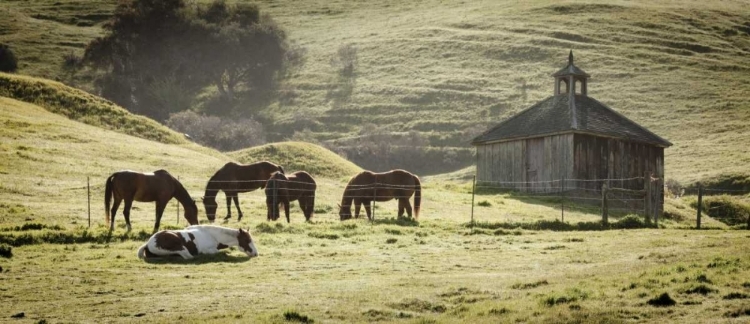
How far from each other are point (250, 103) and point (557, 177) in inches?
1966

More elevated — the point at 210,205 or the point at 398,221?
the point at 210,205

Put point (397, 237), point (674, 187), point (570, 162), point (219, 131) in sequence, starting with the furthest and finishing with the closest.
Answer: point (219, 131), point (674, 187), point (570, 162), point (397, 237)

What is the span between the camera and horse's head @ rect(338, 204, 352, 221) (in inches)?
1199

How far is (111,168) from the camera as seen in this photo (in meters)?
38.7

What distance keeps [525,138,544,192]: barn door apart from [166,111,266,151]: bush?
2923 cm

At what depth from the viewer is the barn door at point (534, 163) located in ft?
162

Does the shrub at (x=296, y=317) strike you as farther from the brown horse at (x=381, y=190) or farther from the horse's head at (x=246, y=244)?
the brown horse at (x=381, y=190)

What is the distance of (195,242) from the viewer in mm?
20984

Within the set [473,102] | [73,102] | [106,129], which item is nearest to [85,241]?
[106,129]

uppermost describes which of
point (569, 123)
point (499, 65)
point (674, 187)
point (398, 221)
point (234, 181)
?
point (499, 65)

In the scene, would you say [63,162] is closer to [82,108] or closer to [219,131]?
[82,108]

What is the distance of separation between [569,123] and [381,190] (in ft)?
63.8

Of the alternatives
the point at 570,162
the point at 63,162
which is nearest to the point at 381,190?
the point at 63,162

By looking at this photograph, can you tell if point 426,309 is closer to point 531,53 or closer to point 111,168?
point 111,168
